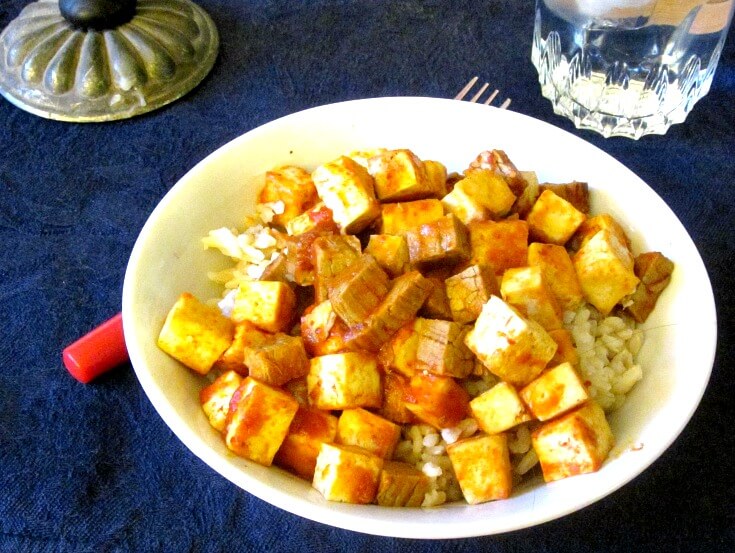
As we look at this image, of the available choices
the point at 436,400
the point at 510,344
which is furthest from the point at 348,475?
the point at 510,344

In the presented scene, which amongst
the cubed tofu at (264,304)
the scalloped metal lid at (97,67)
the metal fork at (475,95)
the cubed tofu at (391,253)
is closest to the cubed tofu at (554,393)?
the cubed tofu at (391,253)

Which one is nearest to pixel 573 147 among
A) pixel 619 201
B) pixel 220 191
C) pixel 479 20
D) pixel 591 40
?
pixel 619 201

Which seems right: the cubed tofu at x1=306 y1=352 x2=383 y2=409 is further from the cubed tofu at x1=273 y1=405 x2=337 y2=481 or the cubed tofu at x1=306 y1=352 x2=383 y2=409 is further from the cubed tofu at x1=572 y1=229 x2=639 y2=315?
the cubed tofu at x1=572 y1=229 x2=639 y2=315

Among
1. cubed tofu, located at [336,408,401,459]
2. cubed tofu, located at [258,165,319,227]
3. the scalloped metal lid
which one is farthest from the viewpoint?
the scalloped metal lid

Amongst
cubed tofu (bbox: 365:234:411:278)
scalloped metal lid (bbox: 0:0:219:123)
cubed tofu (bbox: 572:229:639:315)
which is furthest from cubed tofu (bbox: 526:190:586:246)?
scalloped metal lid (bbox: 0:0:219:123)

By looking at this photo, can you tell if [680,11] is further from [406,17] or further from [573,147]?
[406,17]

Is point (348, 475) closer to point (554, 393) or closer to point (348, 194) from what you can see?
point (554, 393)
